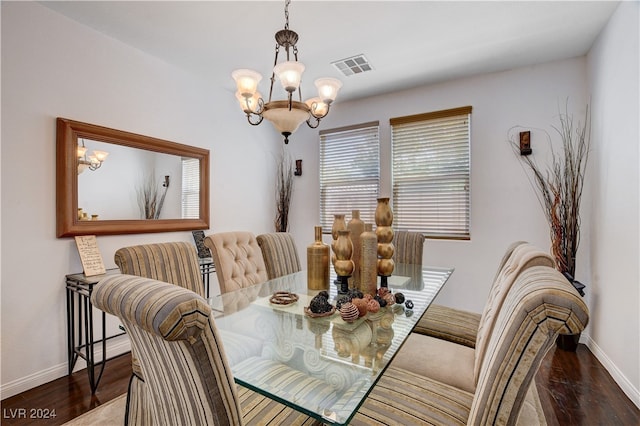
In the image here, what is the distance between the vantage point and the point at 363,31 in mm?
2471

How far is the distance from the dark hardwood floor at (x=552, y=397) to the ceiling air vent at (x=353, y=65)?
3035 millimetres

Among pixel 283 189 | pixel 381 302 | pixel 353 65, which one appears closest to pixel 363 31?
pixel 353 65

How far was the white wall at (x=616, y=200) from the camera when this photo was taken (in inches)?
78.7

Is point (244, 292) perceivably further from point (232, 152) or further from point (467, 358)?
point (232, 152)

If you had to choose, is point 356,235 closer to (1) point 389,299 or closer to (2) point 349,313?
(1) point 389,299

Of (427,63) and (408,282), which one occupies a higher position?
(427,63)

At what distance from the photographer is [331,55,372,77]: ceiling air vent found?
2.91 m

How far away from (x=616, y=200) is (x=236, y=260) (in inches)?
114

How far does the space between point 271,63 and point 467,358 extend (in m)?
2.94

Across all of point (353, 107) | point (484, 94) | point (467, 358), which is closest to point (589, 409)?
point (467, 358)

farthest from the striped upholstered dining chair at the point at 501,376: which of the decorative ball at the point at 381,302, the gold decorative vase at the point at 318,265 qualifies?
the gold decorative vase at the point at 318,265

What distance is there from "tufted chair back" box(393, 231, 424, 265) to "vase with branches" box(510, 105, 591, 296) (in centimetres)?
124

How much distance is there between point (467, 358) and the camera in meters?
1.56

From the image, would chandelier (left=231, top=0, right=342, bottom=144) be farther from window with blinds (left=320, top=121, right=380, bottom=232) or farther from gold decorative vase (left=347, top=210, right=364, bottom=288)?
window with blinds (left=320, top=121, right=380, bottom=232)
